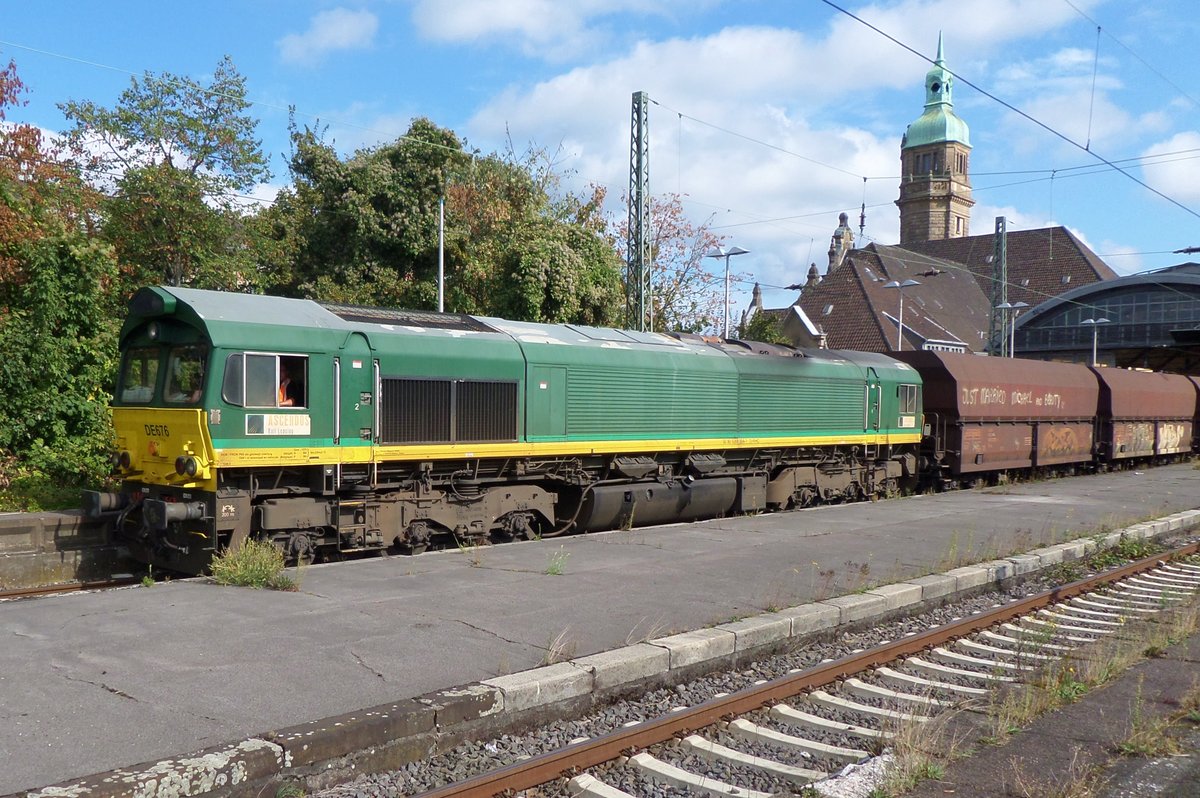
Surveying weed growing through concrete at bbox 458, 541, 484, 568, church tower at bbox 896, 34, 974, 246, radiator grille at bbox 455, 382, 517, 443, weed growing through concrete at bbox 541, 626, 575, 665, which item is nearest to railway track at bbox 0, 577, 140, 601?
weed growing through concrete at bbox 458, 541, 484, 568

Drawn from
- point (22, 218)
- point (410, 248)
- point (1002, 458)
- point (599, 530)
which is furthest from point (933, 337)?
point (22, 218)

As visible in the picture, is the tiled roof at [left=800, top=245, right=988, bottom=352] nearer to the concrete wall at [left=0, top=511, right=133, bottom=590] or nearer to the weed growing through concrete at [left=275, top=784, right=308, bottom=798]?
the concrete wall at [left=0, top=511, right=133, bottom=590]

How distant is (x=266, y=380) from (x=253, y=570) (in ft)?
7.85

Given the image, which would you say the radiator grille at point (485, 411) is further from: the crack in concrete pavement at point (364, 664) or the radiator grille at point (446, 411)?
the crack in concrete pavement at point (364, 664)

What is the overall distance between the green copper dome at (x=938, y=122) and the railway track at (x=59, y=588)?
302 ft

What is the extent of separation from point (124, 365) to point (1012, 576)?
432 inches

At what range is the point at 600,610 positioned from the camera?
7.89 meters

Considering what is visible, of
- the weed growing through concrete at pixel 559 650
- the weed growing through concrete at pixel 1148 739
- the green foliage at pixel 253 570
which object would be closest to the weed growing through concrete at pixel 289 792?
the weed growing through concrete at pixel 559 650

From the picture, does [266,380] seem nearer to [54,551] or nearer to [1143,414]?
[54,551]

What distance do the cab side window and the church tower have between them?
3376 inches

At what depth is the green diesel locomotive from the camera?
32.2ft

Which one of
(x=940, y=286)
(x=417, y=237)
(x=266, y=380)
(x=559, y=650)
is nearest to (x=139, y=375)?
(x=266, y=380)

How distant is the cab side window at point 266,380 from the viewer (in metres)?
9.75

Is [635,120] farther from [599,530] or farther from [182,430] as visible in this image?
[182,430]
